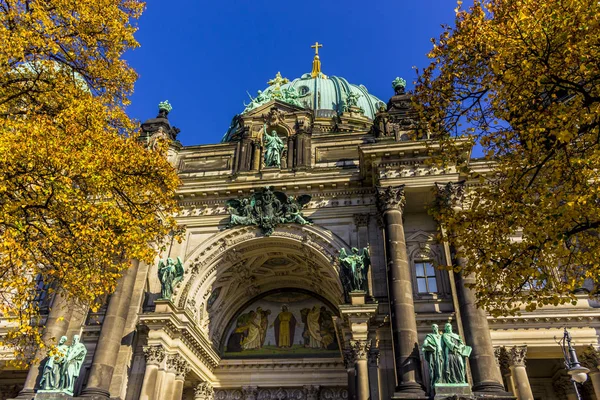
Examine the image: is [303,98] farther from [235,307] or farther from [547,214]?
[547,214]

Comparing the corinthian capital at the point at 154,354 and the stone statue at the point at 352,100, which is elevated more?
the stone statue at the point at 352,100

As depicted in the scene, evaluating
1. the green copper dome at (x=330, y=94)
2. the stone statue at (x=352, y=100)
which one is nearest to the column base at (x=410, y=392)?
the stone statue at (x=352, y=100)

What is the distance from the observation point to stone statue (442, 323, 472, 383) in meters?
15.2

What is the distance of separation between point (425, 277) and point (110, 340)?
44.0 feet

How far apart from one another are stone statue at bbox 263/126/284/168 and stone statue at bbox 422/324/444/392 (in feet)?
39.4

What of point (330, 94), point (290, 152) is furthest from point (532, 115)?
point (330, 94)

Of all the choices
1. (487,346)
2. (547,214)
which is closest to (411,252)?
(487,346)

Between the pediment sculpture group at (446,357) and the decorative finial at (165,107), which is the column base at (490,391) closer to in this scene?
the pediment sculpture group at (446,357)

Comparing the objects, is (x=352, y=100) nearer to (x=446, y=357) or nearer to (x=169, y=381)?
(x=446, y=357)

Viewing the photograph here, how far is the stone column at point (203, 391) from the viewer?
22266 mm

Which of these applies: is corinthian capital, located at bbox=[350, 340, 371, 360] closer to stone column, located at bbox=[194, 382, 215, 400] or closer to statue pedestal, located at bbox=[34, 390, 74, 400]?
stone column, located at bbox=[194, 382, 215, 400]

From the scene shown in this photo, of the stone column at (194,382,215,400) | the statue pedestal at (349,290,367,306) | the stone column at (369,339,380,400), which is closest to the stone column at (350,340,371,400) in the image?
the stone column at (369,339,380,400)

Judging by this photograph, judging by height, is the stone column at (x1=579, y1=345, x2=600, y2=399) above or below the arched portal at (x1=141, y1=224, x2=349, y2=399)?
below

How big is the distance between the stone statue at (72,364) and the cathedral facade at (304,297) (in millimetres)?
402
